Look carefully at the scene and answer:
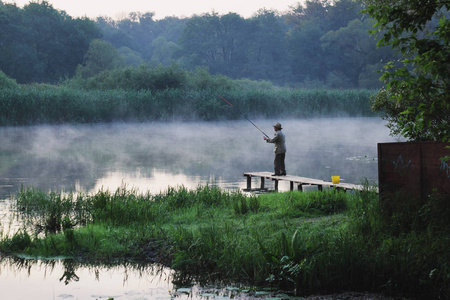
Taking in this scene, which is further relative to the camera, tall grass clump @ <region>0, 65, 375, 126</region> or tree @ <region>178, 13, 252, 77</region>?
tree @ <region>178, 13, 252, 77</region>

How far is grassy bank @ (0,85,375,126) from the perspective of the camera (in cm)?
4231

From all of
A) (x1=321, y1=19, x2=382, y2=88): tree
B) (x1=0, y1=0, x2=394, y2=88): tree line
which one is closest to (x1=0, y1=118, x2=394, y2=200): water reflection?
(x1=0, y1=0, x2=394, y2=88): tree line

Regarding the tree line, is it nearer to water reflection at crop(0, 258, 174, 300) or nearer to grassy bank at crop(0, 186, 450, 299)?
grassy bank at crop(0, 186, 450, 299)

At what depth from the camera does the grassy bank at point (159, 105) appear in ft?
139

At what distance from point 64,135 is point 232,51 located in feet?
199

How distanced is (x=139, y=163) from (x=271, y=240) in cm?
1685

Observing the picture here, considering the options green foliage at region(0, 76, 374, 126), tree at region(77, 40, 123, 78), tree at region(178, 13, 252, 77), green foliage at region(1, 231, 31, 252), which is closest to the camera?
green foliage at region(1, 231, 31, 252)

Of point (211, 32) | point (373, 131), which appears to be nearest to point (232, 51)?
point (211, 32)

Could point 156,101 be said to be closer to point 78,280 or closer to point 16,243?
point 16,243

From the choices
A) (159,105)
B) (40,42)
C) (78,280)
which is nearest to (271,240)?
(78,280)

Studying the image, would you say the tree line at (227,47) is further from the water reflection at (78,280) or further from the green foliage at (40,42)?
the water reflection at (78,280)

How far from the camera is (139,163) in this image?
24562 mm

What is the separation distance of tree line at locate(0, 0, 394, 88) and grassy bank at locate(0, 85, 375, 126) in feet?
62.1

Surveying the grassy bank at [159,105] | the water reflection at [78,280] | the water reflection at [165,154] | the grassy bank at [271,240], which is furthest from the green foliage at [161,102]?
the water reflection at [78,280]
